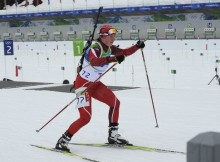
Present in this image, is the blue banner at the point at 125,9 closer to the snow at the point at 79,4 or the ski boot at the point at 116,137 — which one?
the snow at the point at 79,4

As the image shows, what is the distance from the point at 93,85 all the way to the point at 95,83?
0.05 metres

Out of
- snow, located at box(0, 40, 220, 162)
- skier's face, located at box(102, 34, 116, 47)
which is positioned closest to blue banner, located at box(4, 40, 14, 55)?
snow, located at box(0, 40, 220, 162)

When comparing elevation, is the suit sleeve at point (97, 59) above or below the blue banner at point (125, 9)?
below

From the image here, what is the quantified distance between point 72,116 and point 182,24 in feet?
151

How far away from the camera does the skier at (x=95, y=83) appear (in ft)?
23.8

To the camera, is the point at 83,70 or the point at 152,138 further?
the point at 152,138

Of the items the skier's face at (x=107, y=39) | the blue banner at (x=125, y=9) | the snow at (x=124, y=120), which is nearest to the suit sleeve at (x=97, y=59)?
the skier's face at (x=107, y=39)

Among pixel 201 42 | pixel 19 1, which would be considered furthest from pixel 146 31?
pixel 19 1

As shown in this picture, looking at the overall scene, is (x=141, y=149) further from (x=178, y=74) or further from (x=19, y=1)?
(x=19, y=1)

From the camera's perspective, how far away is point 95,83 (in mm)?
7543

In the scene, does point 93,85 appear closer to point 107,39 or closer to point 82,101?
point 82,101

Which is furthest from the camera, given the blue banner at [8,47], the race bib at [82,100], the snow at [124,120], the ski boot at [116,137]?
the blue banner at [8,47]

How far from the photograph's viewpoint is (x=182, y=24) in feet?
184

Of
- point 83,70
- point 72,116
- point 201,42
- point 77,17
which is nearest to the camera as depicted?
point 83,70
